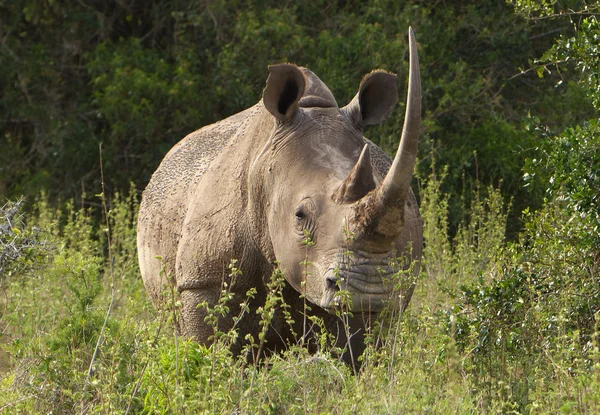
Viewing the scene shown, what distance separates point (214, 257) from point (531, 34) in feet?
28.1

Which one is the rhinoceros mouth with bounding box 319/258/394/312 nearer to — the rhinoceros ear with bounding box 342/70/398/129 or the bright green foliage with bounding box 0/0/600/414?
the bright green foliage with bounding box 0/0/600/414

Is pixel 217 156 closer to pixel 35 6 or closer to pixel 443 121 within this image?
pixel 443 121

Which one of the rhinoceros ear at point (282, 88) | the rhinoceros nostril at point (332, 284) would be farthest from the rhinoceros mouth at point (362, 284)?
the rhinoceros ear at point (282, 88)

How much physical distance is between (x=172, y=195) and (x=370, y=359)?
2231 millimetres

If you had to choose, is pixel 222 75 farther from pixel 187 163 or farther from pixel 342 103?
pixel 187 163

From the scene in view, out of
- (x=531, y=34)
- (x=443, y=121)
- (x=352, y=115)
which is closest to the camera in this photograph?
(x=352, y=115)

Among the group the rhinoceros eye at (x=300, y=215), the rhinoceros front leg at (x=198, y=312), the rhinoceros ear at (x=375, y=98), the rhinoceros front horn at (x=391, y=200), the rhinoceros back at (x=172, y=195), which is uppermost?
the rhinoceros ear at (x=375, y=98)

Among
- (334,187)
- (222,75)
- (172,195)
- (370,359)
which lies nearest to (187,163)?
(172,195)

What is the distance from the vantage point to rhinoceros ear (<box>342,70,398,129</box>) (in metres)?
6.16

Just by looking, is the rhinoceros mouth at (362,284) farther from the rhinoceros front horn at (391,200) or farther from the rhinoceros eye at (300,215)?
the rhinoceros eye at (300,215)

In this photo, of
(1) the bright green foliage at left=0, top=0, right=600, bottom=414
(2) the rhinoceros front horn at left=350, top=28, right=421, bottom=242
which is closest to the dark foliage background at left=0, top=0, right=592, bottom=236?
(1) the bright green foliage at left=0, top=0, right=600, bottom=414

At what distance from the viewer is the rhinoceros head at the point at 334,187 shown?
200 inches

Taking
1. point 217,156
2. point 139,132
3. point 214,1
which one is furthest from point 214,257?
point 214,1

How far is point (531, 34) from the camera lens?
13.6 metres
